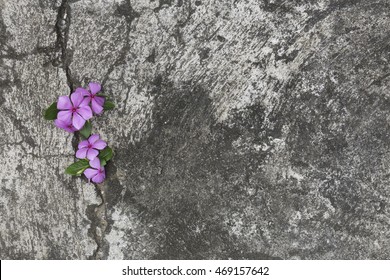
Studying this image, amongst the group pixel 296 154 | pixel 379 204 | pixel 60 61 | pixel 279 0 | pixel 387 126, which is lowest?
pixel 379 204

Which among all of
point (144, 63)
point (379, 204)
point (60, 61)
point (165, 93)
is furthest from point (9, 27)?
point (379, 204)

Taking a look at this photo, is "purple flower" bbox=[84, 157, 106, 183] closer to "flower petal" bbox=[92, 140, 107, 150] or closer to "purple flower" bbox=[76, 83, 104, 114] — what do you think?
"flower petal" bbox=[92, 140, 107, 150]

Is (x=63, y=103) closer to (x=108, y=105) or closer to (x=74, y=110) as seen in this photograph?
(x=74, y=110)

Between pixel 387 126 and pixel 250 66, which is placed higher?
pixel 250 66

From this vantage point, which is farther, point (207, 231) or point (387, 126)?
point (207, 231)

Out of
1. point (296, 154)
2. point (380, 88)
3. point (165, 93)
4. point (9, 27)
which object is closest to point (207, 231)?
point (296, 154)

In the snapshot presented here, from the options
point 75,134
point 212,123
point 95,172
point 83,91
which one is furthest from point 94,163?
point 212,123

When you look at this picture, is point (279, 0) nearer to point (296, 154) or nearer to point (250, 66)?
point (250, 66)
